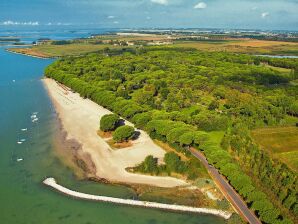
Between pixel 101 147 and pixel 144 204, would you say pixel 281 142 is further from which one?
pixel 144 204

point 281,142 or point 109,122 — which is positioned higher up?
point 109,122

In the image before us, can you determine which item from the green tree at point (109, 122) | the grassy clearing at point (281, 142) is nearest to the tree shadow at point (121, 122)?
the green tree at point (109, 122)

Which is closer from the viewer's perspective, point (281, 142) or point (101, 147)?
point (101, 147)

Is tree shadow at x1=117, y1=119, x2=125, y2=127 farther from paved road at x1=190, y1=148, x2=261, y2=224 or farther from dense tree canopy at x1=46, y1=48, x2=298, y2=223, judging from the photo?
paved road at x1=190, y1=148, x2=261, y2=224

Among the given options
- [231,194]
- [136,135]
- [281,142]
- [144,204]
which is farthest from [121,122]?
[231,194]

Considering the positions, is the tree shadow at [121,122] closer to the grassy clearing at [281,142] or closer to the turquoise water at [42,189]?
the turquoise water at [42,189]

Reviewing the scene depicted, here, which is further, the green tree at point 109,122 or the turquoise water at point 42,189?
the green tree at point 109,122

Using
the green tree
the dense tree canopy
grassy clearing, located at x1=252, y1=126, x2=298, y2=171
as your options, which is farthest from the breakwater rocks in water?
the green tree
